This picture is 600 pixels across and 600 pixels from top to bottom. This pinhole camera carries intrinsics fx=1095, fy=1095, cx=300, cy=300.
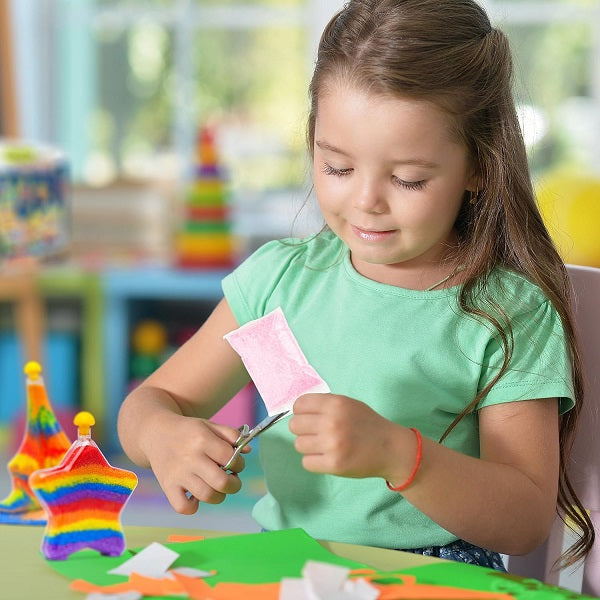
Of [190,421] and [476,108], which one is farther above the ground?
[476,108]

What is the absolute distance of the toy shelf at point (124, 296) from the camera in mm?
2885

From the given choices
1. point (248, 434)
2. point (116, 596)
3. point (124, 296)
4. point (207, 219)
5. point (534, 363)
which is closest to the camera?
point (116, 596)

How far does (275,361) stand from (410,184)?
0.22 meters

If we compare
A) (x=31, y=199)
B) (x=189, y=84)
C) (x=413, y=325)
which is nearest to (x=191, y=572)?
(x=413, y=325)

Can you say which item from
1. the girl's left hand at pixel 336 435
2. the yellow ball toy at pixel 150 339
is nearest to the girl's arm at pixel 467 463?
the girl's left hand at pixel 336 435

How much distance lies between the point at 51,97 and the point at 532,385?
280 centimetres

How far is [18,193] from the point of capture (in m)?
2.69

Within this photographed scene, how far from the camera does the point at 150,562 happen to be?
848 millimetres

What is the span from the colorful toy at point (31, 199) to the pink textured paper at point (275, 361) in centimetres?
174

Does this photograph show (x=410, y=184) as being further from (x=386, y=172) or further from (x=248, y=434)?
(x=248, y=434)

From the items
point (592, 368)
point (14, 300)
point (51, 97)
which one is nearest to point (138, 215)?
point (14, 300)

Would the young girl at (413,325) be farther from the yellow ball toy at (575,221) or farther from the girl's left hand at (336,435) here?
the yellow ball toy at (575,221)

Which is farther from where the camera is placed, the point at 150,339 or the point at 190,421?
the point at 150,339

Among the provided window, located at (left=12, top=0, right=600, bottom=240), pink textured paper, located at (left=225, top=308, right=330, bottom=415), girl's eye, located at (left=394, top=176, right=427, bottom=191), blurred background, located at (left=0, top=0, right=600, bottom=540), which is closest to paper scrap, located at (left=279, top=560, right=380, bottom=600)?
pink textured paper, located at (left=225, top=308, right=330, bottom=415)
